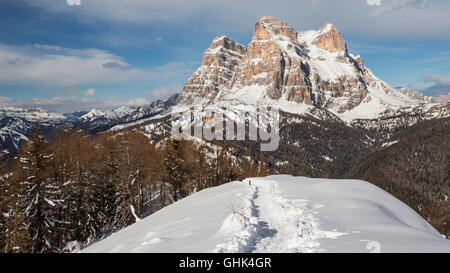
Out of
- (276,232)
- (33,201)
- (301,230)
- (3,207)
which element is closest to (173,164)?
(33,201)

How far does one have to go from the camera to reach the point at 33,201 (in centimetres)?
2045

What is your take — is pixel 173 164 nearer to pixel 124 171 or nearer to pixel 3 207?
pixel 124 171

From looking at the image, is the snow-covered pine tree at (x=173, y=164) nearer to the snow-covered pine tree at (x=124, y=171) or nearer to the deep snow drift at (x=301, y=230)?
the snow-covered pine tree at (x=124, y=171)

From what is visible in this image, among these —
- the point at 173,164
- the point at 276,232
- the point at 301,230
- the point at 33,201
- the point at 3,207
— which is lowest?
the point at 3,207

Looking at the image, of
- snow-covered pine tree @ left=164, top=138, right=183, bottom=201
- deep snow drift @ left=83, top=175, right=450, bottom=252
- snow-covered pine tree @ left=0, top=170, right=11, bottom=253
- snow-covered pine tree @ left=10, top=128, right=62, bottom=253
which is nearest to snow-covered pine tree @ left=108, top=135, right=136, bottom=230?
snow-covered pine tree @ left=10, top=128, right=62, bottom=253

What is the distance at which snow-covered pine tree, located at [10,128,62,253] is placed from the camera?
20.0m

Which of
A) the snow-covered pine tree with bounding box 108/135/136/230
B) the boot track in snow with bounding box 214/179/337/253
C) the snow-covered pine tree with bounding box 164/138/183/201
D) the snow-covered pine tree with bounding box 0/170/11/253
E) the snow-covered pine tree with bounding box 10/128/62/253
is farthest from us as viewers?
the snow-covered pine tree with bounding box 164/138/183/201

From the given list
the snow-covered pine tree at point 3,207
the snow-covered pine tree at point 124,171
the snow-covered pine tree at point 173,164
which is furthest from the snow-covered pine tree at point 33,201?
the snow-covered pine tree at point 173,164

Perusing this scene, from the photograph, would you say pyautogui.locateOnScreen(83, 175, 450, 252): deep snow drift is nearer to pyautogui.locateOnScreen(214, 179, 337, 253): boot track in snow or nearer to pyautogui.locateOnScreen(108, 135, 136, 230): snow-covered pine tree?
pyautogui.locateOnScreen(214, 179, 337, 253): boot track in snow

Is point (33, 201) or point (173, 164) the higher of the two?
point (173, 164)

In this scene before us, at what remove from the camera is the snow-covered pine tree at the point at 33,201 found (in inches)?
786
